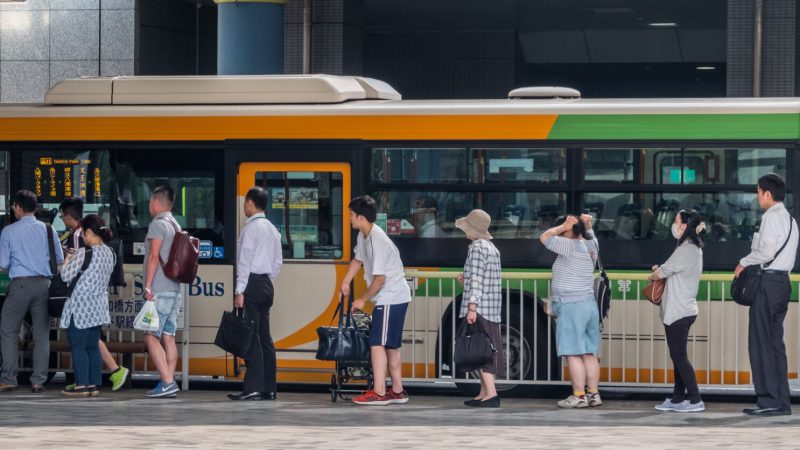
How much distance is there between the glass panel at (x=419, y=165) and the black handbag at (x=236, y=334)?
1.84 m

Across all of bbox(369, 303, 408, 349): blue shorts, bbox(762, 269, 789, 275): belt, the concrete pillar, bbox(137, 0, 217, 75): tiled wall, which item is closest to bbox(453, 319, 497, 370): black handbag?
bbox(369, 303, 408, 349): blue shorts

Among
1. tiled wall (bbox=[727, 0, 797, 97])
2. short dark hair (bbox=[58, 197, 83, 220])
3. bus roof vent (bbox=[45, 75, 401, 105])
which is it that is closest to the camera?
short dark hair (bbox=[58, 197, 83, 220])

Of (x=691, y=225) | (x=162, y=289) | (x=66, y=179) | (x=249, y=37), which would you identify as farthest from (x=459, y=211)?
(x=249, y=37)

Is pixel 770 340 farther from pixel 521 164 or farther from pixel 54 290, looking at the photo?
pixel 54 290

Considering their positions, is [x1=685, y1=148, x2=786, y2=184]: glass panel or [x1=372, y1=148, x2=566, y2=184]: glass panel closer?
[x1=685, y1=148, x2=786, y2=184]: glass panel

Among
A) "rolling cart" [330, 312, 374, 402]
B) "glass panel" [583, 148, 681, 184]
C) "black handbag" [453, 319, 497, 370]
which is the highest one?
"glass panel" [583, 148, 681, 184]

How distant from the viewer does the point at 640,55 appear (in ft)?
99.4

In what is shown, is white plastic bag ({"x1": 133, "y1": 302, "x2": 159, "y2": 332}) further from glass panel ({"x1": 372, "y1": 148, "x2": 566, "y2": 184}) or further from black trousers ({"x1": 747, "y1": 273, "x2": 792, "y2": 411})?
black trousers ({"x1": 747, "y1": 273, "x2": 792, "y2": 411})

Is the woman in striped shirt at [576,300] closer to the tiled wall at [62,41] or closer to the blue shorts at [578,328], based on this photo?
the blue shorts at [578,328]

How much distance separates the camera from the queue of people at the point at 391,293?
10789 millimetres

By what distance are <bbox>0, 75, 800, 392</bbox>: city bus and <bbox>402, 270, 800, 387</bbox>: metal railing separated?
2cm

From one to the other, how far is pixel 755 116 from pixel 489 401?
10.5 ft

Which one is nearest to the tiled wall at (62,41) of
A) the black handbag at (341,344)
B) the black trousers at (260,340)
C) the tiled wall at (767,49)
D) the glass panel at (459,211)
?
the tiled wall at (767,49)

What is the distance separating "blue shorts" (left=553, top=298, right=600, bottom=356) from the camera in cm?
1109
